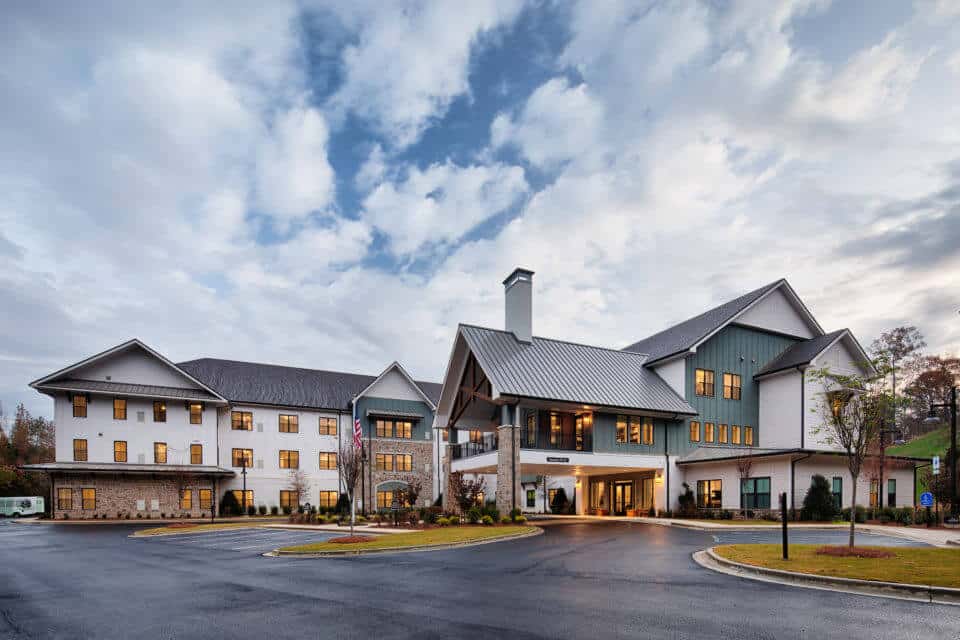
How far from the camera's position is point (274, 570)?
49.0 ft

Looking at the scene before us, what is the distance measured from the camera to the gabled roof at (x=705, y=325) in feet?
129

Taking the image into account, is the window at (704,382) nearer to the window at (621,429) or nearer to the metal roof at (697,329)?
the metal roof at (697,329)

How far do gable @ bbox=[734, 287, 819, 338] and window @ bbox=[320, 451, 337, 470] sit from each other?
3269 centimetres

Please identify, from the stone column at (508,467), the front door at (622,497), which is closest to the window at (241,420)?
the stone column at (508,467)

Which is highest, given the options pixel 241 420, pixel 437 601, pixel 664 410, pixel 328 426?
pixel 664 410

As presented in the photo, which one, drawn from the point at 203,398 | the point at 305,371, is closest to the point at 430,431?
the point at 305,371

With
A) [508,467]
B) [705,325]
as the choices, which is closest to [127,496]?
[508,467]

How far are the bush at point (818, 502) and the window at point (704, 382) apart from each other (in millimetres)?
8891

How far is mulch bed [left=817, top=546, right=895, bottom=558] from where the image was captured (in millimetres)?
14805

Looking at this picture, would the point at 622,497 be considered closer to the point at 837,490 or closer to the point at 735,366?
the point at 735,366

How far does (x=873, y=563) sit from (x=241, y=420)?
44.3m

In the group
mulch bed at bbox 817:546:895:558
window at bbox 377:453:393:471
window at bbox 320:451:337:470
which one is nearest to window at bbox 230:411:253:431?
window at bbox 320:451:337:470

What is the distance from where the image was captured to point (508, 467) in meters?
31.5

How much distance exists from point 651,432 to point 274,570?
26.4 m
